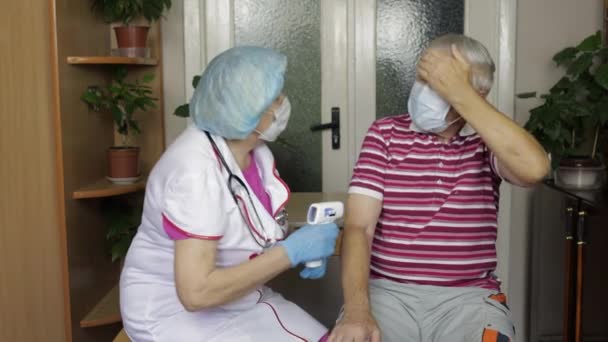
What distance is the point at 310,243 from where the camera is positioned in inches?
64.0

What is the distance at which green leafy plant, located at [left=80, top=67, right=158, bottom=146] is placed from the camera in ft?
9.28

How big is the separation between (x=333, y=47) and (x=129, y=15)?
912mm

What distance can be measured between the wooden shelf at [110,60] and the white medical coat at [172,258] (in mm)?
1166

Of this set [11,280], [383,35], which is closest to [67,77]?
[11,280]

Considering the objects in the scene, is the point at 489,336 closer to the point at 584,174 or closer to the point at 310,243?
the point at 310,243

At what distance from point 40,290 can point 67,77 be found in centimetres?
75

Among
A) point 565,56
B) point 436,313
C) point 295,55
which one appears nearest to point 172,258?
point 436,313

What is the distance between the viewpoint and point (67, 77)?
8.59ft

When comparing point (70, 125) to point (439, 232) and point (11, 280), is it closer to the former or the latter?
point (11, 280)

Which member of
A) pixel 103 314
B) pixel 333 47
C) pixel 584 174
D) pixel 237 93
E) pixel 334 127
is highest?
pixel 333 47

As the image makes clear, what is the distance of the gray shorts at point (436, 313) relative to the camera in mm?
1699

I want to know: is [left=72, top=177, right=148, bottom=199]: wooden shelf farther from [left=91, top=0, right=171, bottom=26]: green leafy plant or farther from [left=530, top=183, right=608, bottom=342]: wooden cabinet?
[left=530, top=183, right=608, bottom=342]: wooden cabinet

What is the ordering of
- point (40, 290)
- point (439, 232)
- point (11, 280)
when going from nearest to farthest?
point (439, 232)
point (11, 280)
point (40, 290)

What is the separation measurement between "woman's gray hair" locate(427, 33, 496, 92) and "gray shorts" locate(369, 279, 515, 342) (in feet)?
1.66
